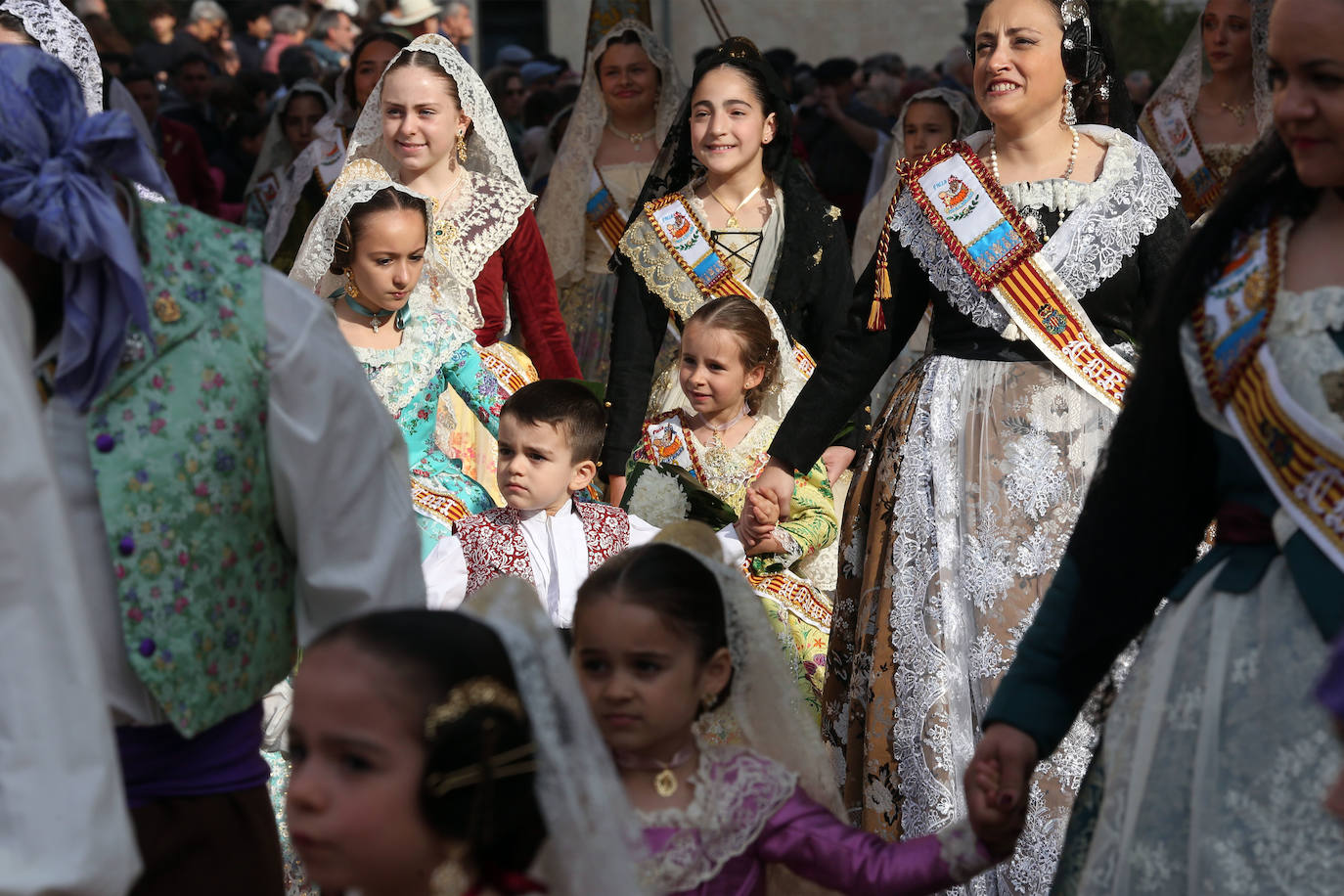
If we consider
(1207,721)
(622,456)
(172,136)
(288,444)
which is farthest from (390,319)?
(172,136)

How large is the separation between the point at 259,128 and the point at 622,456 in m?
6.27

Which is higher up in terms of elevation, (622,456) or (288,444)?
(288,444)

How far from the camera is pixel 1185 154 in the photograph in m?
7.66

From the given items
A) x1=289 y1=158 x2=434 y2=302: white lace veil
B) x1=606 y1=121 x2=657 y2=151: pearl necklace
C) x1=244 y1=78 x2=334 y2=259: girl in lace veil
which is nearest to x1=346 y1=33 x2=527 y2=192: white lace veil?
x1=289 y1=158 x2=434 y2=302: white lace veil

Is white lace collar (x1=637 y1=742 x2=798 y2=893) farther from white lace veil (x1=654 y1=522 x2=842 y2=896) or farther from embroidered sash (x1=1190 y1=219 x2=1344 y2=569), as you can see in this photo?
embroidered sash (x1=1190 y1=219 x2=1344 y2=569)

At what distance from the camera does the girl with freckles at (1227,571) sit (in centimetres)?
227

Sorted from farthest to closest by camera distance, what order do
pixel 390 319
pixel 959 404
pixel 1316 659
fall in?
pixel 390 319, pixel 959 404, pixel 1316 659

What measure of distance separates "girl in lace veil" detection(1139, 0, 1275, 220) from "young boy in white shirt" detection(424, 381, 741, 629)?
3.62 meters

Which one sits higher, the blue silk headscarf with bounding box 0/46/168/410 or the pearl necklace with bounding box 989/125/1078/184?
the blue silk headscarf with bounding box 0/46/168/410

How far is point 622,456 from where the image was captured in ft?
18.7

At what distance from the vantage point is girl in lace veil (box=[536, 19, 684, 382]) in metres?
8.05

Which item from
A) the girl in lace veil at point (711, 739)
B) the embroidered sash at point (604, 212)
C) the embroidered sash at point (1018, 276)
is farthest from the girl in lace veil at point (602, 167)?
the girl in lace veil at point (711, 739)

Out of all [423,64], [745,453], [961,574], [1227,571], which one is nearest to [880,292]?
[961,574]

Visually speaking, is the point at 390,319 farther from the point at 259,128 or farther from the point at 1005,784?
the point at 259,128
